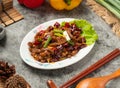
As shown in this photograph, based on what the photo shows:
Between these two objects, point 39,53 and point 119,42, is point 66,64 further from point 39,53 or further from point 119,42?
point 119,42

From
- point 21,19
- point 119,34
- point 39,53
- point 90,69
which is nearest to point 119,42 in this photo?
point 119,34

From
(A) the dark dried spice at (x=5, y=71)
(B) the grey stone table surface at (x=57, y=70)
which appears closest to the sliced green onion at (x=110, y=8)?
(B) the grey stone table surface at (x=57, y=70)

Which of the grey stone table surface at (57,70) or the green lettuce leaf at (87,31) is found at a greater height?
the green lettuce leaf at (87,31)

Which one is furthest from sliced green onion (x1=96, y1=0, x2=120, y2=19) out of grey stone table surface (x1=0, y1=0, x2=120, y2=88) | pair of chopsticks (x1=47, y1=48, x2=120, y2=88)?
pair of chopsticks (x1=47, y1=48, x2=120, y2=88)

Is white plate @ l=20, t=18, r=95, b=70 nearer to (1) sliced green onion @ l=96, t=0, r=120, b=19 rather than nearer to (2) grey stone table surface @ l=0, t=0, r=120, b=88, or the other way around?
(2) grey stone table surface @ l=0, t=0, r=120, b=88

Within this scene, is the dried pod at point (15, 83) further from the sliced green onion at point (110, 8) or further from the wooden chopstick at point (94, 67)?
the sliced green onion at point (110, 8)

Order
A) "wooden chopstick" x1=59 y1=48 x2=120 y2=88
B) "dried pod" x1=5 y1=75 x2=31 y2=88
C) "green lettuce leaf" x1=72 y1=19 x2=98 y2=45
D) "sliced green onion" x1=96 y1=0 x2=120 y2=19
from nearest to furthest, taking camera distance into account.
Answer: "dried pod" x1=5 y1=75 x2=31 y2=88
"wooden chopstick" x1=59 y1=48 x2=120 y2=88
"green lettuce leaf" x1=72 y1=19 x2=98 y2=45
"sliced green onion" x1=96 y1=0 x2=120 y2=19

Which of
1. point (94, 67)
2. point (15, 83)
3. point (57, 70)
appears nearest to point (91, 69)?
point (94, 67)

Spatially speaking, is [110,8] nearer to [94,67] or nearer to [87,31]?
[87,31]
